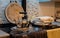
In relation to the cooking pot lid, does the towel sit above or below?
below

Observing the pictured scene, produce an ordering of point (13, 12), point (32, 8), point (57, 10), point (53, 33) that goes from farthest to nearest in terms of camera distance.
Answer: point (57, 10)
point (32, 8)
point (13, 12)
point (53, 33)

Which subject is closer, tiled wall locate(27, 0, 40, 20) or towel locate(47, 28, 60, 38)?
towel locate(47, 28, 60, 38)

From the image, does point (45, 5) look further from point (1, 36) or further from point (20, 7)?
point (1, 36)

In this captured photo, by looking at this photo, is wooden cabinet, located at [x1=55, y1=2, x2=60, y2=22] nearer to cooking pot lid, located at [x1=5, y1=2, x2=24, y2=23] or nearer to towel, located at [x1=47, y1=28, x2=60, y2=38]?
cooking pot lid, located at [x1=5, y1=2, x2=24, y2=23]

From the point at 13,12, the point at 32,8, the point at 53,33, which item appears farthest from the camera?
the point at 32,8

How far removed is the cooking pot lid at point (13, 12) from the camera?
1826 mm

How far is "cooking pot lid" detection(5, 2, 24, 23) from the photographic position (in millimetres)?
1826

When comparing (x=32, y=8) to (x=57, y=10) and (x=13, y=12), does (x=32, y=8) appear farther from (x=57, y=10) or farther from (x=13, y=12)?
(x=57, y=10)

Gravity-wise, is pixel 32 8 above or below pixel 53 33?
above

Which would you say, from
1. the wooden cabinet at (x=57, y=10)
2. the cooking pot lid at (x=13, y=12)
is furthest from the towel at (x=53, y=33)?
the wooden cabinet at (x=57, y=10)

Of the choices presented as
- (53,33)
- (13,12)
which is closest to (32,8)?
(13,12)

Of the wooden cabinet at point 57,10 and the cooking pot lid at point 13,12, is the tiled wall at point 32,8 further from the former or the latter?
the wooden cabinet at point 57,10

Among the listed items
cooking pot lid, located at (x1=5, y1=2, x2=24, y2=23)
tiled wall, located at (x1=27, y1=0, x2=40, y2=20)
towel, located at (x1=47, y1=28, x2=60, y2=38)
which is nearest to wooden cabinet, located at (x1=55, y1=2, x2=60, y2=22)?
tiled wall, located at (x1=27, y1=0, x2=40, y2=20)

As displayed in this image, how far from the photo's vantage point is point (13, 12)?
1.89m
